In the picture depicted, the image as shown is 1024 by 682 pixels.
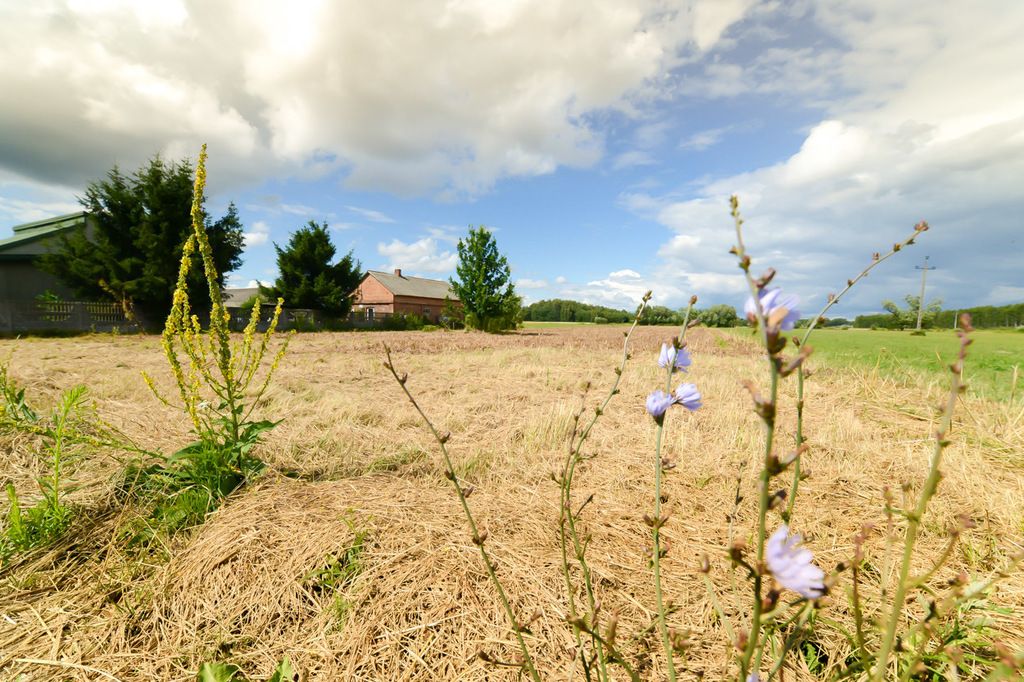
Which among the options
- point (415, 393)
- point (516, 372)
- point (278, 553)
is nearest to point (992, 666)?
point (278, 553)

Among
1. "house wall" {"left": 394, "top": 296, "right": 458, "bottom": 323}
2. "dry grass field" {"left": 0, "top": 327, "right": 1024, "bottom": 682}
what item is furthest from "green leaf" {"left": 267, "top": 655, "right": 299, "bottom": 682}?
"house wall" {"left": 394, "top": 296, "right": 458, "bottom": 323}

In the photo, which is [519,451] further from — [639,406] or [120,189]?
[120,189]

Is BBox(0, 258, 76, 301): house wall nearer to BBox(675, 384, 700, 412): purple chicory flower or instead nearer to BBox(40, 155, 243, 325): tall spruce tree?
BBox(40, 155, 243, 325): tall spruce tree

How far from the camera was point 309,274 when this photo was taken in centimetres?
2631

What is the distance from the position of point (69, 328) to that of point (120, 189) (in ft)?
20.2

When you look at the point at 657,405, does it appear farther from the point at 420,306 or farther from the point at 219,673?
the point at 420,306

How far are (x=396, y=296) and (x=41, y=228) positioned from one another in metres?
23.0

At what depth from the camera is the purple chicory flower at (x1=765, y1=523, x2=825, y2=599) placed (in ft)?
1.92

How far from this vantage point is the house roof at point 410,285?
41.1m

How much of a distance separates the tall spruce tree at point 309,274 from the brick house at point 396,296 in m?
10.9

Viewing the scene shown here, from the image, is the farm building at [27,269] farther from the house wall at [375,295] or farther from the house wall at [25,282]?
the house wall at [375,295]

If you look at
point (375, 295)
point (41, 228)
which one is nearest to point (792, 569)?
point (41, 228)

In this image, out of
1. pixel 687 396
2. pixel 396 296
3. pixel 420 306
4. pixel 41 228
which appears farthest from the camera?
pixel 420 306

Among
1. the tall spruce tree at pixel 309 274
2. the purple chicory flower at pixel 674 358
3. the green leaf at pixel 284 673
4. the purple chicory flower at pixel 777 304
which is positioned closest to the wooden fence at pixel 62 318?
the tall spruce tree at pixel 309 274
